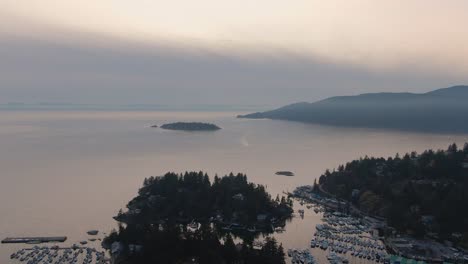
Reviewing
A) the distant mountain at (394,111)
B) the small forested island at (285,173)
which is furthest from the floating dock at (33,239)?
the distant mountain at (394,111)

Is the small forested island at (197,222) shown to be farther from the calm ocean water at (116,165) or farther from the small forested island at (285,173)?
the small forested island at (285,173)

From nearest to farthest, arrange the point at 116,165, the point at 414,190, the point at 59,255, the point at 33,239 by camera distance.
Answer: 1. the point at 59,255
2. the point at 33,239
3. the point at 414,190
4. the point at 116,165

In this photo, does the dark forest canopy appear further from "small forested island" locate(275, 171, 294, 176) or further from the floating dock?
the floating dock

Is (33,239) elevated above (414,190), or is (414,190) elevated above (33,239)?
(414,190)

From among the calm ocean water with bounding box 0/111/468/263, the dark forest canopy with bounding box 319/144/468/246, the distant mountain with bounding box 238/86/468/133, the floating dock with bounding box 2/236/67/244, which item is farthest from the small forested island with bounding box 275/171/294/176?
the distant mountain with bounding box 238/86/468/133

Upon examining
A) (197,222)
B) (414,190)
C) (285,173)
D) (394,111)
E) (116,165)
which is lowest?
(197,222)

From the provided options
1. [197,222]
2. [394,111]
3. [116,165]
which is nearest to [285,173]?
[116,165]

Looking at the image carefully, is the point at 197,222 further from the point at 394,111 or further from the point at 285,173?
the point at 394,111
